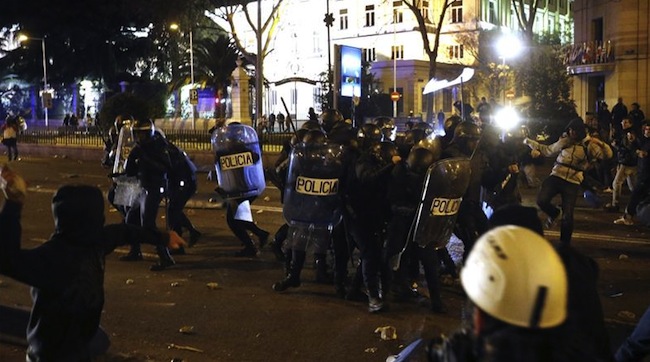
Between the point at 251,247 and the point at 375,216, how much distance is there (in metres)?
2.87

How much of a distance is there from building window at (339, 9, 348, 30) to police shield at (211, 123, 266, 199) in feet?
185

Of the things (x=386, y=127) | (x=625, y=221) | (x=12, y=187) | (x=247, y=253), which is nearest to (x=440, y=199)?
(x=386, y=127)

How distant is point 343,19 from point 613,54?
113 feet

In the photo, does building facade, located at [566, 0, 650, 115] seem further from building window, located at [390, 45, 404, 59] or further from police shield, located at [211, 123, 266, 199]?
police shield, located at [211, 123, 266, 199]

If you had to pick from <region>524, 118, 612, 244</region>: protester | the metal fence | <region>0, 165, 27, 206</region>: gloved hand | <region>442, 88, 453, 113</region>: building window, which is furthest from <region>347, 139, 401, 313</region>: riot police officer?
<region>442, 88, 453, 113</region>: building window

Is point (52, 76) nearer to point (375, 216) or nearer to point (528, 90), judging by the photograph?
point (528, 90)

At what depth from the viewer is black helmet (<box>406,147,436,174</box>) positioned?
6.91 m

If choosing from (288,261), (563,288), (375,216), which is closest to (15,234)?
(563,288)

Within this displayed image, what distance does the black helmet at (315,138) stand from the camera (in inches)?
287

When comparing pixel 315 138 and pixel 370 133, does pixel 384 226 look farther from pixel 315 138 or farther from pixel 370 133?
pixel 370 133

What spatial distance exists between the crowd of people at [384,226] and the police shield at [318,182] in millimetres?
13

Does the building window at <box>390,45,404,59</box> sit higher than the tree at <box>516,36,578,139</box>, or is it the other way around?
the building window at <box>390,45,404,59</box>

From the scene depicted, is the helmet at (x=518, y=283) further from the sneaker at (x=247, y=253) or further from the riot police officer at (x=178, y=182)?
the sneaker at (x=247, y=253)

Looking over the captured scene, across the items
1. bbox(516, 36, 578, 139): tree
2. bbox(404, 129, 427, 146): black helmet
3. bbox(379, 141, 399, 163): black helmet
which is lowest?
bbox(379, 141, 399, 163): black helmet
